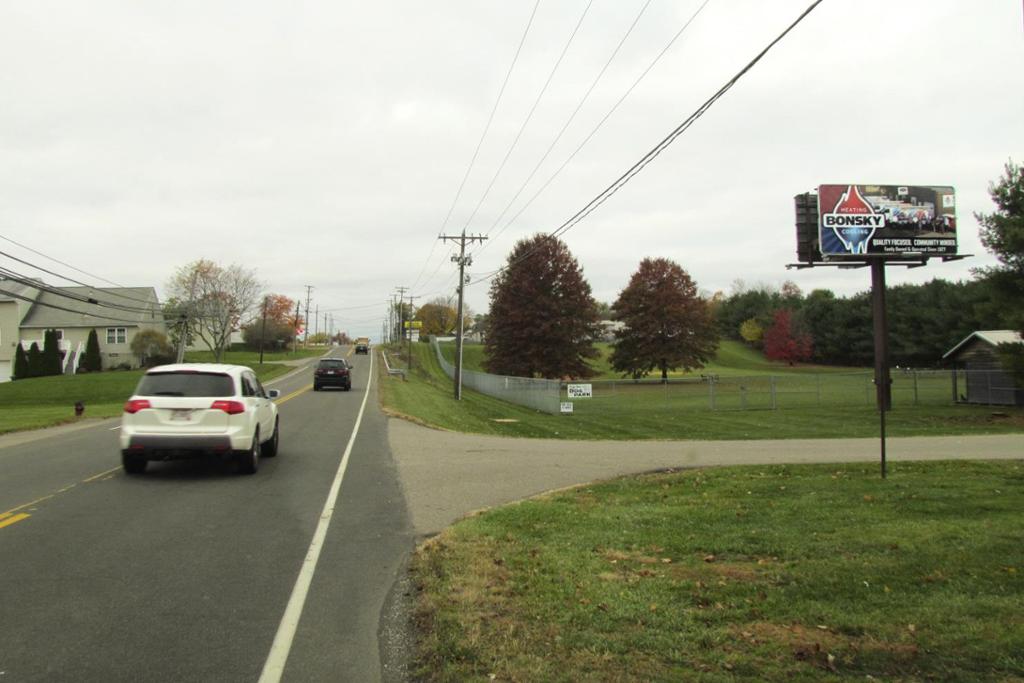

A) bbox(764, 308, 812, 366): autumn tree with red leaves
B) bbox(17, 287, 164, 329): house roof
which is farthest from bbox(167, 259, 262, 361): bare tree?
bbox(764, 308, 812, 366): autumn tree with red leaves

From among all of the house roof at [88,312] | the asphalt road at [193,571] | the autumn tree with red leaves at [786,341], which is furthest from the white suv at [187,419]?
the autumn tree with red leaves at [786,341]

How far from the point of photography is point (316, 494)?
1014 centimetres

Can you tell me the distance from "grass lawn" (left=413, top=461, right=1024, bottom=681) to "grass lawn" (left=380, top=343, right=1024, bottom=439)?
631 inches

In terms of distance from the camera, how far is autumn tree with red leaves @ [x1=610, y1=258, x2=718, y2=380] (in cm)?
7194

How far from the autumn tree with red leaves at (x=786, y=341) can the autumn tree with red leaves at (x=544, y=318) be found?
53.7m

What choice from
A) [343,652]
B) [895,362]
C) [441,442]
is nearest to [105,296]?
[441,442]

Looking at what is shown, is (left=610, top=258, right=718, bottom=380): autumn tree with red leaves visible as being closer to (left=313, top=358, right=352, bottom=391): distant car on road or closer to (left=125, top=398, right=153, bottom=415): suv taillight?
(left=313, top=358, right=352, bottom=391): distant car on road

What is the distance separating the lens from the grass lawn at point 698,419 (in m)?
26.7

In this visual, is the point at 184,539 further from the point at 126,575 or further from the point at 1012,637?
the point at 1012,637

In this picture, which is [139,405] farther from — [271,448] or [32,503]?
[271,448]

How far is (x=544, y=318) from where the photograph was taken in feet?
209

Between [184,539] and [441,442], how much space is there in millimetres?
10265

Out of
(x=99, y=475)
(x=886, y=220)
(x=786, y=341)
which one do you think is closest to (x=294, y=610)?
(x=99, y=475)

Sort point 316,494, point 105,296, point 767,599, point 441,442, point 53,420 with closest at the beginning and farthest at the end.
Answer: point 767,599, point 316,494, point 441,442, point 53,420, point 105,296
